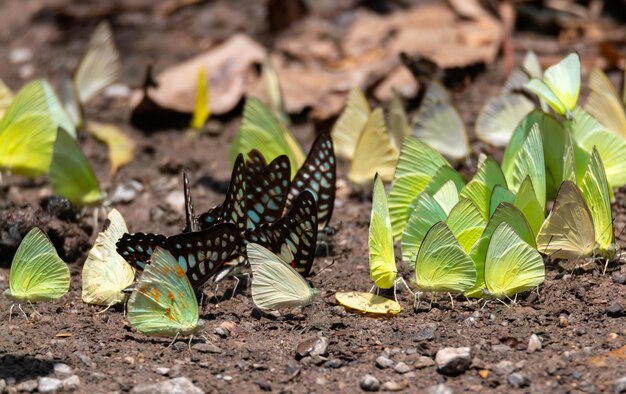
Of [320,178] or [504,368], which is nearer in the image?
[504,368]

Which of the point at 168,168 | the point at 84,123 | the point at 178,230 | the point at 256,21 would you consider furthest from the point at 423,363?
the point at 256,21

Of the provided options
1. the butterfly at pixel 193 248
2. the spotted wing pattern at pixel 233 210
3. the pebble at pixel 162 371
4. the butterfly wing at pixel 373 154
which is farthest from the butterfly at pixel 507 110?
the pebble at pixel 162 371

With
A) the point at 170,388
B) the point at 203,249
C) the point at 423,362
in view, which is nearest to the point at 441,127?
the point at 203,249

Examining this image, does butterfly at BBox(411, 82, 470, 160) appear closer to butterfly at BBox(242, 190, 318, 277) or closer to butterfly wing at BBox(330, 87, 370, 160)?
butterfly wing at BBox(330, 87, 370, 160)

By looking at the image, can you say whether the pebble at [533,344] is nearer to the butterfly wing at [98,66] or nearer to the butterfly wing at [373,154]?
the butterfly wing at [373,154]

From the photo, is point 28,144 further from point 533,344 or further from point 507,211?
point 533,344

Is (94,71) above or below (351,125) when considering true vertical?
above

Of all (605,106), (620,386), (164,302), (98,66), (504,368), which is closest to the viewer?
(620,386)
